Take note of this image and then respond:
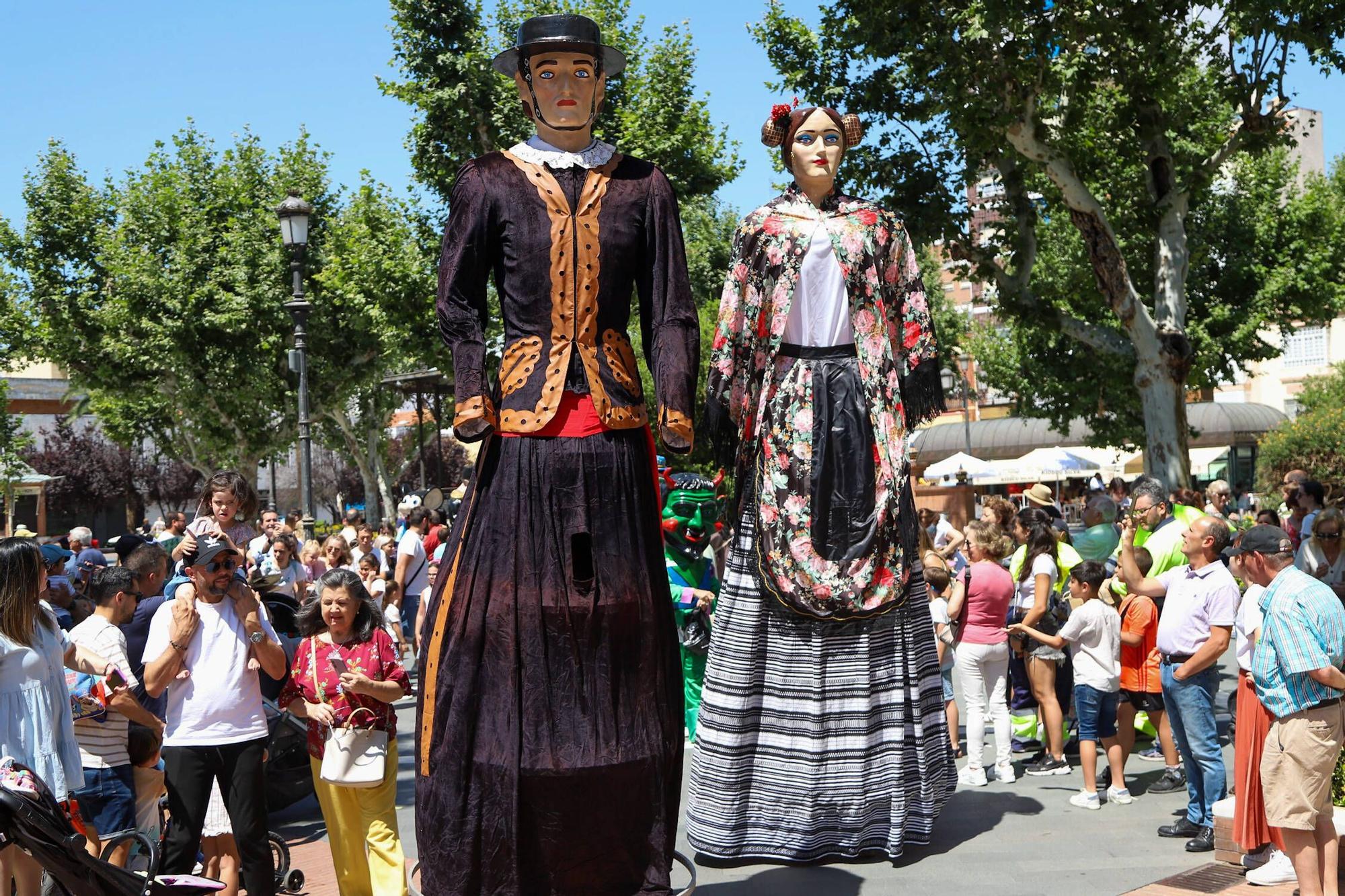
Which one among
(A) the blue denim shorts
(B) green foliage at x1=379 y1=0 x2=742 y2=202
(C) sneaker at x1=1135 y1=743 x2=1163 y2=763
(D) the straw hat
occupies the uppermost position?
(B) green foliage at x1=379 y1=0 x2=742 y2=202

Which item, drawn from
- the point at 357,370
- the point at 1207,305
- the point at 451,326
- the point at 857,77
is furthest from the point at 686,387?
the point at 357,370

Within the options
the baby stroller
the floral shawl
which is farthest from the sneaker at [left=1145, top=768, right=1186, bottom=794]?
the baby stroller

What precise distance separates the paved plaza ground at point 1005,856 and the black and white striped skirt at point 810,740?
155mm

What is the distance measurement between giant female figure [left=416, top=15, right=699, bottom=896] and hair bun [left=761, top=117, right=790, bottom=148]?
207 centimetres

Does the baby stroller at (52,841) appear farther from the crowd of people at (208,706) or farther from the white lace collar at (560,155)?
the white lace collar at (560,155)

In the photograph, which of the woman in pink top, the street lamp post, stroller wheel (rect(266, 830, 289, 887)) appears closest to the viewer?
stroller wheel (rect(266, 830, 289, 887))

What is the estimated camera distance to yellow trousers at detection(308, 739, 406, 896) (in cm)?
548

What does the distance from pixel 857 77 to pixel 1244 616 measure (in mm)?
12502

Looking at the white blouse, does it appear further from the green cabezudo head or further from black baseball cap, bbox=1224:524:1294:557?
the green cabezudo head

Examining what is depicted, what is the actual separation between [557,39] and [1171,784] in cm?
590

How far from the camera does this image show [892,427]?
20.4 feet

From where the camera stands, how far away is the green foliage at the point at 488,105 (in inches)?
841

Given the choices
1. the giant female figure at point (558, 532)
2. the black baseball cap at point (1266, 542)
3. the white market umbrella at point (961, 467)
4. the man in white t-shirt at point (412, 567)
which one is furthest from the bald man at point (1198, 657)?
the white market umbrella at point (961, 467)

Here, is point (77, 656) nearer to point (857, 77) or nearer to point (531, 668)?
point (531, 668)
